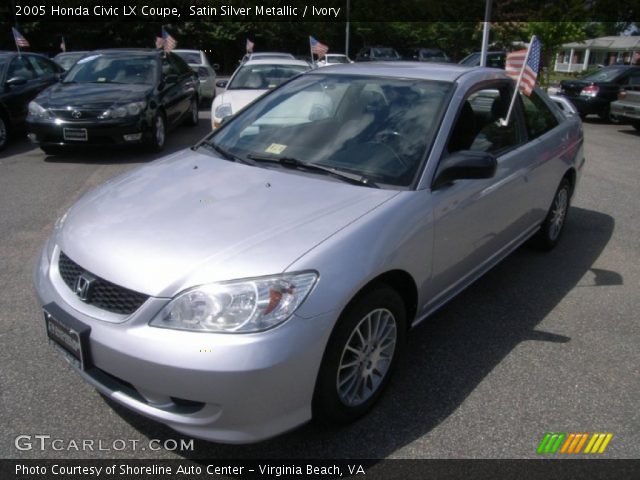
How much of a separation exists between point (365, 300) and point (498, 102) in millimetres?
2201

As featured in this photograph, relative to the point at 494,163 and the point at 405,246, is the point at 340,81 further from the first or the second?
the point at 405,246

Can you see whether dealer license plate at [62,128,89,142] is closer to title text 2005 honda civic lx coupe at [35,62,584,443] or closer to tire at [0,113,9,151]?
tire at [0,113,9,151]

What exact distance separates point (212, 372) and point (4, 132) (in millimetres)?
8628

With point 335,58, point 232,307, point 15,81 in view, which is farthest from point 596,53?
point 232,307

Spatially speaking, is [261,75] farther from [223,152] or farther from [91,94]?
[223,152]

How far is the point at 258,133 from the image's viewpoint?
3529 mm

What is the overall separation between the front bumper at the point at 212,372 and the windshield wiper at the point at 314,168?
36.4 inches

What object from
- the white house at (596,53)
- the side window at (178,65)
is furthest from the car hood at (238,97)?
the white house at (596,53)

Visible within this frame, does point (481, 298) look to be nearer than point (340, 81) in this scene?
No

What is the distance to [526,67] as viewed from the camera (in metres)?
4.18

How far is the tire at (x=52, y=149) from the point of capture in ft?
26.9

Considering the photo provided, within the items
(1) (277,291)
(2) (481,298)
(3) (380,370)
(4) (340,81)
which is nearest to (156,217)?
(1) (277,291)

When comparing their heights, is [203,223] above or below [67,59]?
above

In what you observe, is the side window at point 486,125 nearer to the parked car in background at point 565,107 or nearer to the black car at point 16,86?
the parked car in background at point 565,107
